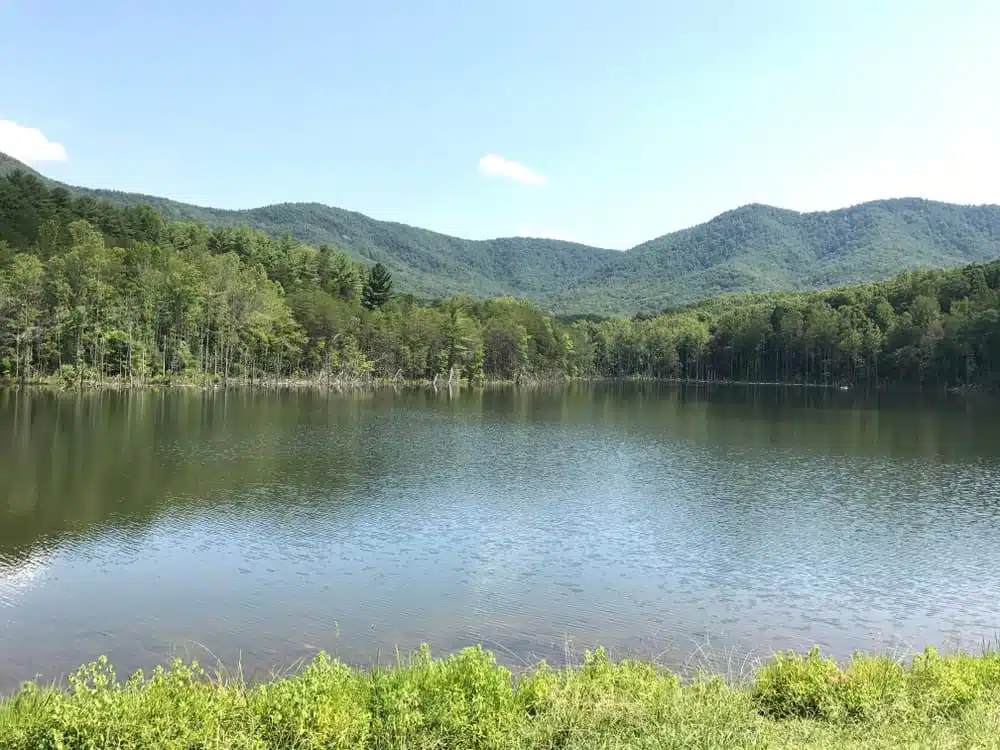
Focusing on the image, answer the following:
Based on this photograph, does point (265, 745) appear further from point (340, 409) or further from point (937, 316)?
point (937, 316)

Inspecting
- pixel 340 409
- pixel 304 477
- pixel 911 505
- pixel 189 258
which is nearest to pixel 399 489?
pixel 304 477

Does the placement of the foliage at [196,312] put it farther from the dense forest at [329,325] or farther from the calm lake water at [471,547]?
the calm lake water at [471,547]

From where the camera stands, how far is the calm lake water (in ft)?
42.4

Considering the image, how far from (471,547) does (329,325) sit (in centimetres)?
8209

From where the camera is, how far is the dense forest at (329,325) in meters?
68.3

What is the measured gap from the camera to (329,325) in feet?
319

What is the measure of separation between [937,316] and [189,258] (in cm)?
10205

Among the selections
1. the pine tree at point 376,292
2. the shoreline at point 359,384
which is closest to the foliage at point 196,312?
the pine tree at point 376,292

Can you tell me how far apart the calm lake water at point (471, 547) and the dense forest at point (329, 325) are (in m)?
34.3

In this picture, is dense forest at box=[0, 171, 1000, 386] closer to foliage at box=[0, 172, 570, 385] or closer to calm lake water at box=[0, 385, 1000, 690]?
foliage at box=[0, 172, 570, 385]

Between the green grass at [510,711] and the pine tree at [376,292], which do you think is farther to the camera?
the pine tree at [376,292]

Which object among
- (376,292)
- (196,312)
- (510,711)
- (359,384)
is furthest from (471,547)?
(376,292)

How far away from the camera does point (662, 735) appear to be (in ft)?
23.2

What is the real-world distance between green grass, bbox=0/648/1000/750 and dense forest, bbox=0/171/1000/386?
67374 mm
